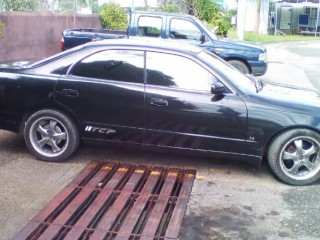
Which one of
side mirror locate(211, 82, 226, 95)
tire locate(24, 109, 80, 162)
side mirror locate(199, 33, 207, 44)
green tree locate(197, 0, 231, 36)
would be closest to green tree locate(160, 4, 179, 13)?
green tree locate(197, 0, 231, 36)

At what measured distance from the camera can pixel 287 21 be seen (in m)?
36.2

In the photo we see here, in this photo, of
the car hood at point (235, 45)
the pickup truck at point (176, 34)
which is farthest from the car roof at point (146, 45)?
the car hood at point (235, 45)

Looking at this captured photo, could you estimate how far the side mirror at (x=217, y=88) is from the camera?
4914 mm

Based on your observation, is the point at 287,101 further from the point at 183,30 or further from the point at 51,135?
the point at 183,30

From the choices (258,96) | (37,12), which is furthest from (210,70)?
(37,12)

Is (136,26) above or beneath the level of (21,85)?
above

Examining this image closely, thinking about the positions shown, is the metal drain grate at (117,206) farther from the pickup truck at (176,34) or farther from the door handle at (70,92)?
the pickup truck at (176,34)

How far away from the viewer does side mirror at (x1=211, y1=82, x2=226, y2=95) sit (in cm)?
491

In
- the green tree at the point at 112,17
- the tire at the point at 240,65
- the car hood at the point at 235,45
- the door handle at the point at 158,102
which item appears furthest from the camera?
the green tree at the point at 112,17

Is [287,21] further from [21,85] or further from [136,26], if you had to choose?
[21,85]

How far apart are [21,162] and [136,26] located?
5.97 m

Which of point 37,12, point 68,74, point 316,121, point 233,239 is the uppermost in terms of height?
point 37,12

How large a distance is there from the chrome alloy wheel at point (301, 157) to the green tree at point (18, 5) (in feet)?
26.7

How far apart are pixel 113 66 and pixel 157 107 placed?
0.74m
